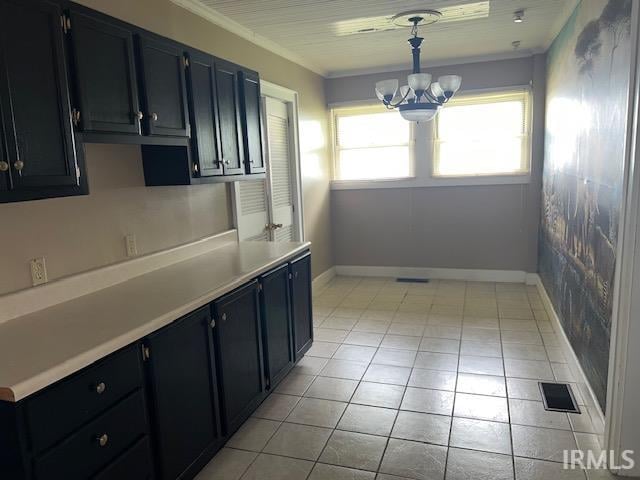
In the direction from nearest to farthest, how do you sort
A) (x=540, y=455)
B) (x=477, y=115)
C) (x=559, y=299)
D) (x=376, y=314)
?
(x=540, y=455), (x=559, y=299), (x=376, y=314), (x=477, y=115)

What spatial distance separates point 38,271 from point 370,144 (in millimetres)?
4508

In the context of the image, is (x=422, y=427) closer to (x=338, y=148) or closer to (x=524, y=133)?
(x=524, y=133)

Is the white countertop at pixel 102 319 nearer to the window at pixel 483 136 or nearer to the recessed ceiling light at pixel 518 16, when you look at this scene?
the recessed ceiling light at pixel 518 16

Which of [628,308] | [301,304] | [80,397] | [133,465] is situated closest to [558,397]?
[628,308]

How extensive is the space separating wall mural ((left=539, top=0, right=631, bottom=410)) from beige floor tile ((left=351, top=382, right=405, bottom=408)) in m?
1.14

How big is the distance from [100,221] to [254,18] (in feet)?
6.68

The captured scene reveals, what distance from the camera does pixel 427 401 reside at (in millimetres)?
2980

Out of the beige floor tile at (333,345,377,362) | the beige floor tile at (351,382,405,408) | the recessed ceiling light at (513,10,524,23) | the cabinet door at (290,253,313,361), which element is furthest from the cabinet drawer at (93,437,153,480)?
the recessed ceiling light at (513,10,524,23)

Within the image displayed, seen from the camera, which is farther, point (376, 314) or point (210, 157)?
point (376, 314)

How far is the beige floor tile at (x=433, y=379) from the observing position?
3.19 meters

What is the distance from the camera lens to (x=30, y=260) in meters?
2.15

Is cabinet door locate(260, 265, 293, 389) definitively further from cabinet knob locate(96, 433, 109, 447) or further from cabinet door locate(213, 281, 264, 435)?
cabinet knob locate(96, 433, 109, 447)

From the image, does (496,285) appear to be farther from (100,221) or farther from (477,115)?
(100,221)

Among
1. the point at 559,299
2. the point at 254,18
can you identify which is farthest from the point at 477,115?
the point at 254,18
